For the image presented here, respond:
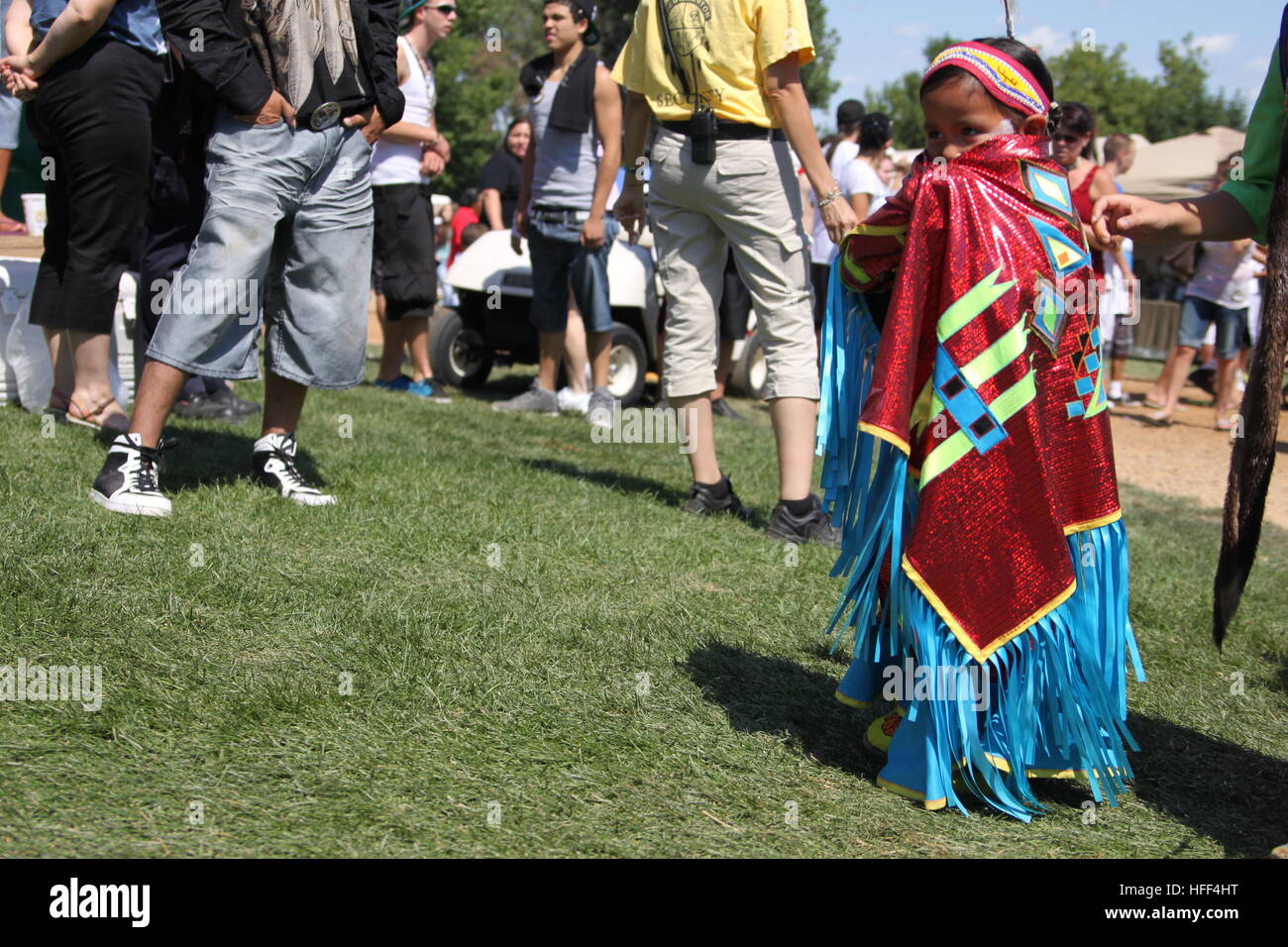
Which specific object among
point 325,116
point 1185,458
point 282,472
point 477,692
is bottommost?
point 1185,458

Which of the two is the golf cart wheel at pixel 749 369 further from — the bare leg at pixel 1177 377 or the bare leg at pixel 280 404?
the bare leg at pixel 280 404

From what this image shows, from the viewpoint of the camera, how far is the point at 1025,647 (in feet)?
8.96

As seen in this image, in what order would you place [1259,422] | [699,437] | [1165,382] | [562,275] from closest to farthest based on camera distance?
[1259,422], [699,437], [562,275], [1165,382]

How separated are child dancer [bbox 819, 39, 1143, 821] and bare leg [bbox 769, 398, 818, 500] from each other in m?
1.88

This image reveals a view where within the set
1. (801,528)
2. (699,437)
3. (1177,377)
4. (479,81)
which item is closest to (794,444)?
(801,528)

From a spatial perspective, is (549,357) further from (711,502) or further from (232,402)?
(711,502)

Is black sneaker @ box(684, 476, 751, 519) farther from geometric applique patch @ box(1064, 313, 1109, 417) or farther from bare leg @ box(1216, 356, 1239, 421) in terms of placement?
bare leg @ box(1216, 356, 1239, 421)

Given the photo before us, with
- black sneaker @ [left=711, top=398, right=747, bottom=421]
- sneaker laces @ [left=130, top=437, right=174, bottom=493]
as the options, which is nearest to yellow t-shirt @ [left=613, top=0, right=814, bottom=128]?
sneaker laces @ [left=130, top=437, right=174, bottom=493]

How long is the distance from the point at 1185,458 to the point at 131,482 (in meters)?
7.31

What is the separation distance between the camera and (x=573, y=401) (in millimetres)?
7926

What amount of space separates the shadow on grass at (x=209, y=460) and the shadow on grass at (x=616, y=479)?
1043mm

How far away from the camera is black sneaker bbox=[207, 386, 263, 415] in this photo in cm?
600

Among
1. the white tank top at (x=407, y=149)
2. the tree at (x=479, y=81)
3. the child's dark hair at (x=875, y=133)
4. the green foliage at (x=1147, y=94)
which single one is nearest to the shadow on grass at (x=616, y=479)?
the white tank top at (x=407, y=149)
